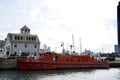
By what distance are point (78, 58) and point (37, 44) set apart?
18746 mm

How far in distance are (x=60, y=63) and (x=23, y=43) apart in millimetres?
20741

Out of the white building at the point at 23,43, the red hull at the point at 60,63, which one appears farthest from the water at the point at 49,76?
the white building at the point at 23,43

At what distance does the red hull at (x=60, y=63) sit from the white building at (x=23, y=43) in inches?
716

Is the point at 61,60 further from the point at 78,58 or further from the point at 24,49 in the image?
the point at 24,49

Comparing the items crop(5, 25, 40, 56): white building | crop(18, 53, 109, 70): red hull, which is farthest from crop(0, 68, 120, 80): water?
crop(5, 25, 40, 56): white building

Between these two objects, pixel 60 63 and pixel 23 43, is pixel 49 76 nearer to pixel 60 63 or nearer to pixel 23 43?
pixel 60 63

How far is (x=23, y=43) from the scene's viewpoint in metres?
80.2

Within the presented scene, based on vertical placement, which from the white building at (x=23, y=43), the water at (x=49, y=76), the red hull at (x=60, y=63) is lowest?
the water at (x=49, y=76)

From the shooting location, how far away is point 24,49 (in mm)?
80688

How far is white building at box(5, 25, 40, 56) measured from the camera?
7900 centimetres

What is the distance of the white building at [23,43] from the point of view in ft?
259

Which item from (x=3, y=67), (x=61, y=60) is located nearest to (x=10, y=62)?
(x=3, y=67)

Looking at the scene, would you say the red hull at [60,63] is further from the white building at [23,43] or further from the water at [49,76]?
the white building at [23,43]

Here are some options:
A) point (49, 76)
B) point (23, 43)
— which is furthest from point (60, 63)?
point (23, 43)
